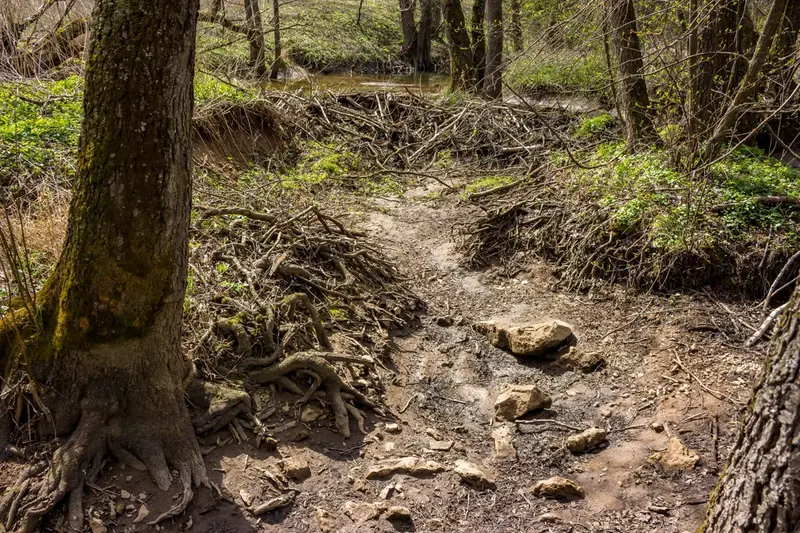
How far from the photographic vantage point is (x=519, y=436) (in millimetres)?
4254

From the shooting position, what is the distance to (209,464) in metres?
3.57

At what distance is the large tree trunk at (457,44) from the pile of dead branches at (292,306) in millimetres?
6800

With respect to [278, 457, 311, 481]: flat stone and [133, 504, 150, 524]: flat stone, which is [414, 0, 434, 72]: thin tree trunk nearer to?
[278, 457, 311, 481]: flat stone

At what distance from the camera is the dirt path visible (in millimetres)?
3398

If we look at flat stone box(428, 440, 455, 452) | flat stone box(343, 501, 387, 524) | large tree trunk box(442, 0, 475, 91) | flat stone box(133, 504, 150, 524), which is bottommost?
flat stone box(428, 440, 455, 452)

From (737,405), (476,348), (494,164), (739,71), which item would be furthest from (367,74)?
(737,405)

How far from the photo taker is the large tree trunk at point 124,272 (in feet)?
9.51

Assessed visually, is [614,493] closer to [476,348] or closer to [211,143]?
[476,348]

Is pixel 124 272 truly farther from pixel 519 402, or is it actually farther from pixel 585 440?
pixel 585 440

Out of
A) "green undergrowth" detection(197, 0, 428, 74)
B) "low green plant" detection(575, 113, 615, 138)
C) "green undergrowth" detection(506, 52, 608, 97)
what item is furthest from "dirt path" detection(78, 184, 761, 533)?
"green undergrowth" detection(197, 0, 428, 74)

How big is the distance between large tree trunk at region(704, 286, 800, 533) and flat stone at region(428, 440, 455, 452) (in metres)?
2.03

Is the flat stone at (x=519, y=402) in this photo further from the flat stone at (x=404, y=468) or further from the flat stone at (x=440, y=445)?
the flat stone at (x=404, y=468)

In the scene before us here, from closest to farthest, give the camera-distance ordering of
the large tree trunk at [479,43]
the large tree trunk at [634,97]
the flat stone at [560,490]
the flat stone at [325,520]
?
1. the flat stone at [325,520]
2. the flat stone at [560,490]
3. the large tree trunk at [634,97]
4. the large tree trunk at [479,43]

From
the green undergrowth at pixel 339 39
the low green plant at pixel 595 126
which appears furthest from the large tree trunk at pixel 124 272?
the green undergrowth at pixel 339 39
